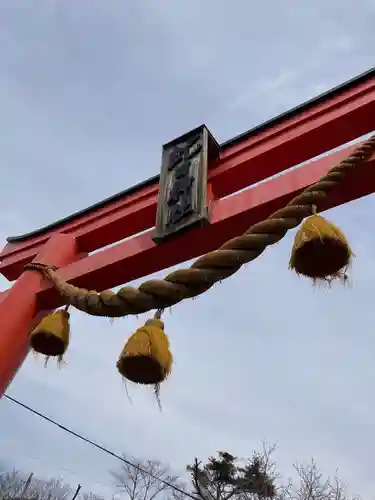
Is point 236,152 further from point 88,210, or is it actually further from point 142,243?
point 88,210

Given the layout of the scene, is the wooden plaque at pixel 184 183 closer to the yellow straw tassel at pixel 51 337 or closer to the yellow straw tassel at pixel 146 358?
the yellow straw tassel at pixel 51 337

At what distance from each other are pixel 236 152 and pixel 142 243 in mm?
712

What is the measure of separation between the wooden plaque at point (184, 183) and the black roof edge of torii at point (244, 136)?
15 centimetres

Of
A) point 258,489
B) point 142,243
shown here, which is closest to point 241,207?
point 142,243

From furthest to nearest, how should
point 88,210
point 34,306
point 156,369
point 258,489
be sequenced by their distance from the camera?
point 258,489 < point 88,210 < point 34,306 < point 156,369

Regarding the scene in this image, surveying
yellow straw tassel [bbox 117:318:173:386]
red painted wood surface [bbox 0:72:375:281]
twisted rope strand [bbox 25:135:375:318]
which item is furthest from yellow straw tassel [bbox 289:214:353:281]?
red painted wood surface [bbox 0:72:375:281]

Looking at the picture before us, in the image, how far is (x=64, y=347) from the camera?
6.32ft

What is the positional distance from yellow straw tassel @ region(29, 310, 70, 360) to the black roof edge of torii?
3.36ft

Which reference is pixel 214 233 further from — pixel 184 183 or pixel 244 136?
pixel 244 136

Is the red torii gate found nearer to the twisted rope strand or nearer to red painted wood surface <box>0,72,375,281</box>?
red painted wood surface <box>0,72,375,281</box>

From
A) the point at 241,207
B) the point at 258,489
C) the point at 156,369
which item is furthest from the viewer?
the point at 258,489

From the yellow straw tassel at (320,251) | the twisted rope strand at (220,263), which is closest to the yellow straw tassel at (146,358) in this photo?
the twisted rope strand at (220,263)

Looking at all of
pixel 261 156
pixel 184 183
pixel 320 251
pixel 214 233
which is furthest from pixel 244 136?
pixel 320 251

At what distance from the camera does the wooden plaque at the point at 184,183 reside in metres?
2.03
